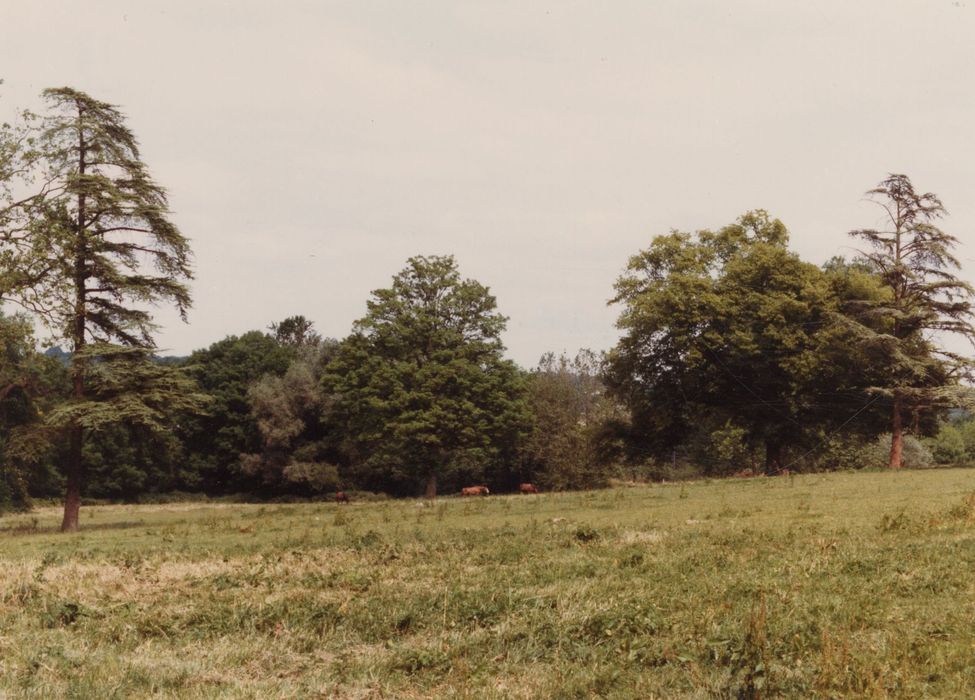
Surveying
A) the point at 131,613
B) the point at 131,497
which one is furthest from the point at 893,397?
the point at 131,497

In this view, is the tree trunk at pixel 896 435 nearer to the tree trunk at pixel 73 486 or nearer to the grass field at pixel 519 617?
the grass field at pixel 519 617

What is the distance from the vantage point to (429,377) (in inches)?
1930

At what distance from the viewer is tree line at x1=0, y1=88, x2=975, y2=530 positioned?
26.7 meters

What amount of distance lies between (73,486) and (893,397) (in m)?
38.9

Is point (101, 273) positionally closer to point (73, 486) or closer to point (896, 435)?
point (73, 486)

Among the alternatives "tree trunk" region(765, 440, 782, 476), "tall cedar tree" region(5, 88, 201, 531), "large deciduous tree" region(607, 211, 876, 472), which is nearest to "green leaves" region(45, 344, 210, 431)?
"tall cedar tree" region(5, 88, 201, 531)

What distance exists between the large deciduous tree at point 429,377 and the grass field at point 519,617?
107 feet

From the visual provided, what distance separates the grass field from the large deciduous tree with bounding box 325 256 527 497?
Answer: 1286 inches

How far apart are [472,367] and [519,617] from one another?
41.7 m

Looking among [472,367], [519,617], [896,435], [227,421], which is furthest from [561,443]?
[519,617]

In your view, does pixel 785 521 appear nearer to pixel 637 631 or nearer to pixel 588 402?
pixel 637 631

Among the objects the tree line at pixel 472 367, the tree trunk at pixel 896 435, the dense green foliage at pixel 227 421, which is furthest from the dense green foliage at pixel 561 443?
the dense green foliage at pixel 227 421

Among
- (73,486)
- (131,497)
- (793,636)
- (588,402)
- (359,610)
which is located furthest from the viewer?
(588,402)

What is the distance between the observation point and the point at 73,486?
27.8 m
